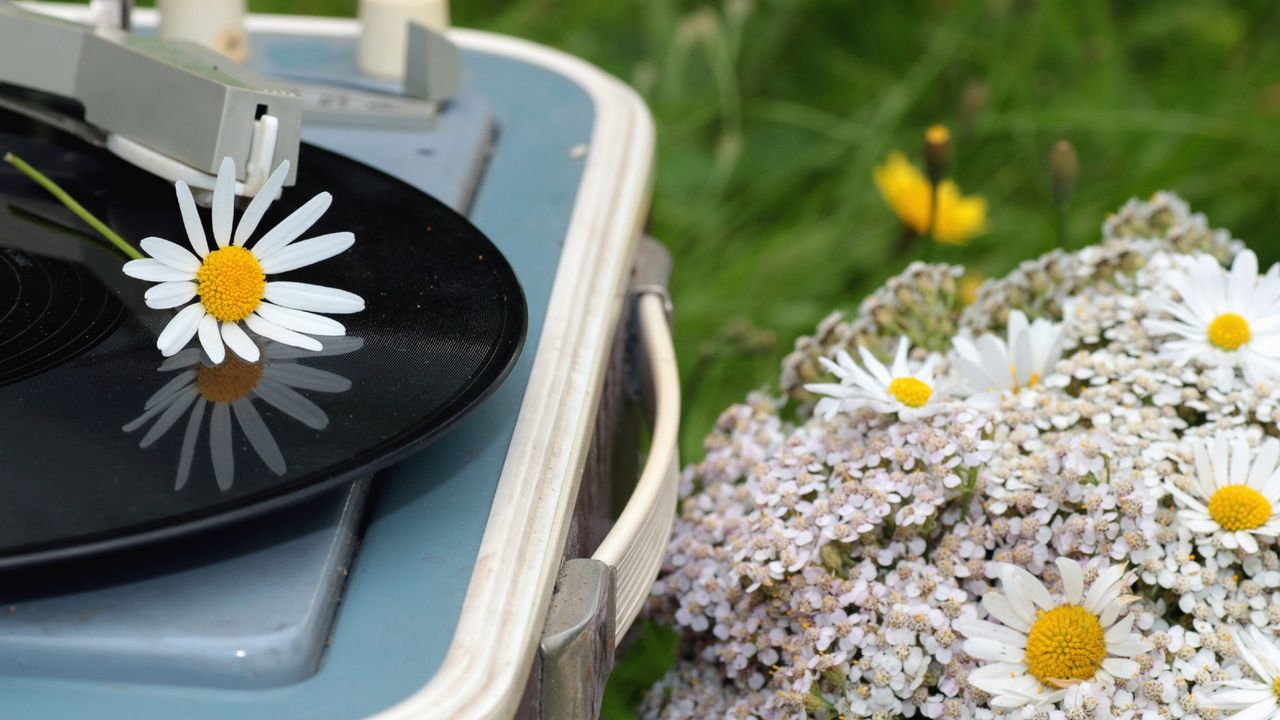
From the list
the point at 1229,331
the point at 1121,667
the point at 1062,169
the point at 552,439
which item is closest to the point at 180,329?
the point at 552,439

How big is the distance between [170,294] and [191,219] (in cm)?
4

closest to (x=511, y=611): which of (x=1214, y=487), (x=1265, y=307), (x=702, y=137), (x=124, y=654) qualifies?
(x=124, y=654)

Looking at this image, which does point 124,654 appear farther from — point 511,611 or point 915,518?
point 915,518

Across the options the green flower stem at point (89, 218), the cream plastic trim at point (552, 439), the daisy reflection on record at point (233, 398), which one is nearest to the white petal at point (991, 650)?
the cream plastic trim at point (552, 439)

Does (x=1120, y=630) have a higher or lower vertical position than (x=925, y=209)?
lower

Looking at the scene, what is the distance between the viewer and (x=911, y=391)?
31.9 inches

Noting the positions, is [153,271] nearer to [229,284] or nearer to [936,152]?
[229,284]

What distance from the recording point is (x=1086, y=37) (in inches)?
80.4

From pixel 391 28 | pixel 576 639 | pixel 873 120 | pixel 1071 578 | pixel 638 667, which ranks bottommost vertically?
pixel 638 667

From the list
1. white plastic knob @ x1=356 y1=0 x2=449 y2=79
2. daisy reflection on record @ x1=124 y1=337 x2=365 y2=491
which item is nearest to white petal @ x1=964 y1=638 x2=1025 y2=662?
daisy reflection on record @ x1=124 y1=337 x2=365 y2=491

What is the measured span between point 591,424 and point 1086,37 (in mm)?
1524

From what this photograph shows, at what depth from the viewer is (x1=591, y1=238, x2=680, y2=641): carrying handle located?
2.43 feet

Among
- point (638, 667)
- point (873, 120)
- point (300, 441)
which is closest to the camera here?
point (300, 441)

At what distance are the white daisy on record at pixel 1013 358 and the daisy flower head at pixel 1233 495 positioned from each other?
0.14 m
